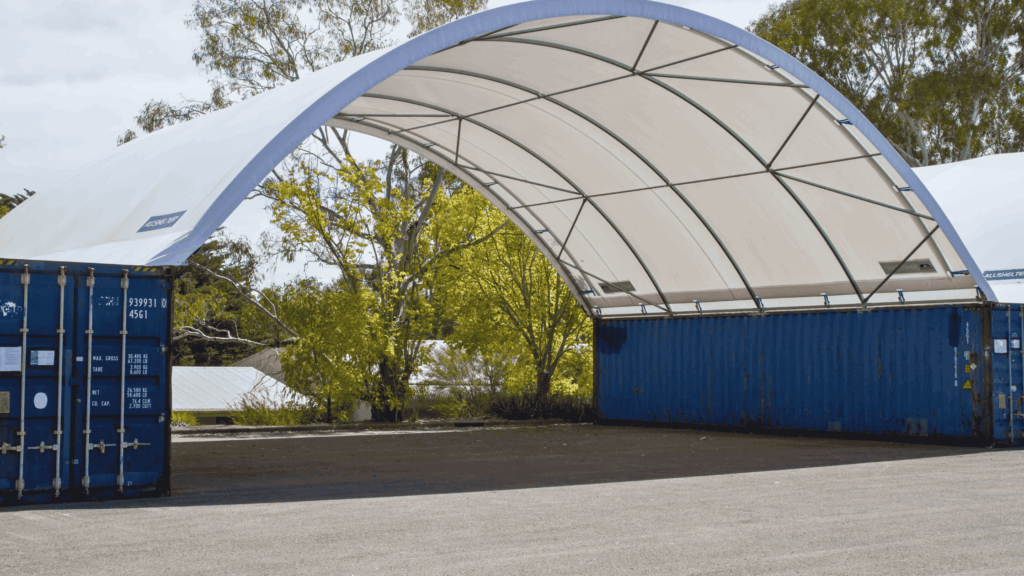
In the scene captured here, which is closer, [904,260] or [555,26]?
[555,26]

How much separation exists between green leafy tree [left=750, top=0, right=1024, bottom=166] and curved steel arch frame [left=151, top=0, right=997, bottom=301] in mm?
25655

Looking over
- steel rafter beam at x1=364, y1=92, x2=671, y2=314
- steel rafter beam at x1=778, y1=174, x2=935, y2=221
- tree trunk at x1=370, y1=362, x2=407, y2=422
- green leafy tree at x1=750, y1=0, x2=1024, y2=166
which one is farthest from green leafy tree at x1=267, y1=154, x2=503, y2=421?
green leafy tree at x1=750, y1=0, x2=1024, y2=166

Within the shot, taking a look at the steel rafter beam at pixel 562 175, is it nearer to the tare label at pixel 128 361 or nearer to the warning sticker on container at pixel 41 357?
the tare label at pixel 128 361

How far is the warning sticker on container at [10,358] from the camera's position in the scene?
9.50 meters

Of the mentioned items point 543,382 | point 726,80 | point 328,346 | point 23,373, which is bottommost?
point 543,382

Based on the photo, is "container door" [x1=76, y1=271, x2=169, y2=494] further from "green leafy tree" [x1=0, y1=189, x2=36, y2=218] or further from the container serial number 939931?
"green leafy tree" [x1=0, y1=189, x2=36, y2=218]

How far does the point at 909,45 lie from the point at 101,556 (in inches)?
1596

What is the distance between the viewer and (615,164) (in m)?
20.7

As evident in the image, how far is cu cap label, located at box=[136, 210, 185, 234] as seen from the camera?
1196cm

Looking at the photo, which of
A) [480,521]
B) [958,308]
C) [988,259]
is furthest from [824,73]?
[480,521]

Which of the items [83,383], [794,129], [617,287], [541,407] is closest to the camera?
[83,383]

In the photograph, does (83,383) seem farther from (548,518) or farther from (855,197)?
(855,197)

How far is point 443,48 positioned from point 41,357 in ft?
21.2

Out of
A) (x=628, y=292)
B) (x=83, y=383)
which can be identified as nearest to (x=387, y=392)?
(x=628, y=292)
